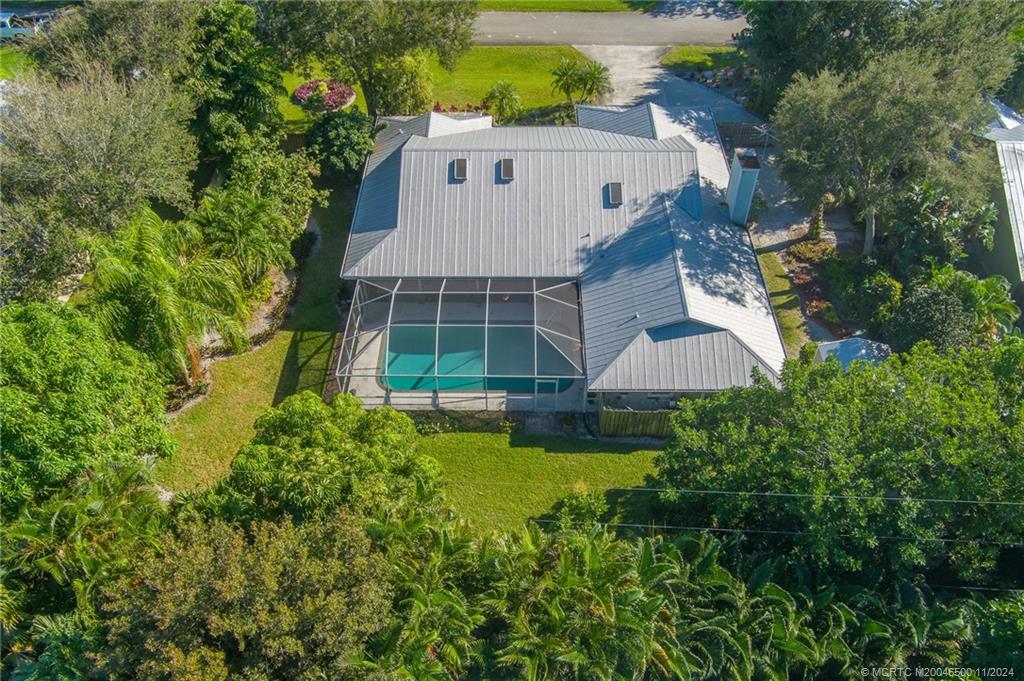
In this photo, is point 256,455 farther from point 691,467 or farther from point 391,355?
point 691,467

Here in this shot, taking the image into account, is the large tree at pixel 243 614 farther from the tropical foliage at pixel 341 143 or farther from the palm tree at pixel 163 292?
the tropical foliage at pixel 341 143

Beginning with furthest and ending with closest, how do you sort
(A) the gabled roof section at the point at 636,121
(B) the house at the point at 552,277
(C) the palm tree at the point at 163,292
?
1. (A) the gabled roof section at the point at 636,121
2. (B) the house at the point at 552,277
3. (C) the palm tree at the point at 163,292

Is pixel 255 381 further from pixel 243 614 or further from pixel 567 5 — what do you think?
pixel 567 5

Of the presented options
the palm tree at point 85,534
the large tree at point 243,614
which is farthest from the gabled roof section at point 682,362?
the palm tree at point 85,534

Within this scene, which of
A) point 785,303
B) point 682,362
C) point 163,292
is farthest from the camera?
point 785,303

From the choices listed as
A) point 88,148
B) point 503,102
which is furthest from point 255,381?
point 503,102

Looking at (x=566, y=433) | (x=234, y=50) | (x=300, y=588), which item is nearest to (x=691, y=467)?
(x=566, y=433)

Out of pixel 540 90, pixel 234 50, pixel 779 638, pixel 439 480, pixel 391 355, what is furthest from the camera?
pixel 540 90
